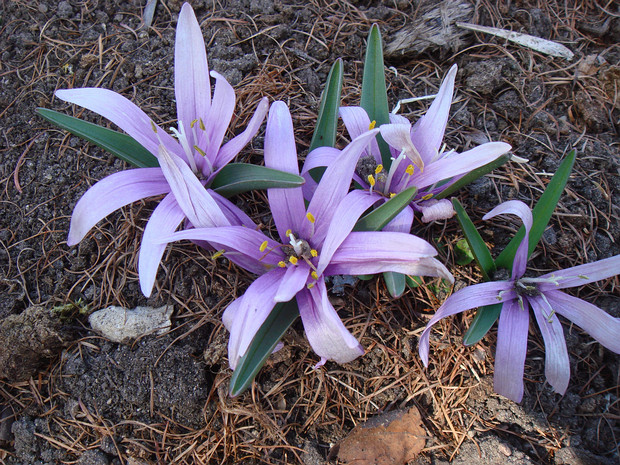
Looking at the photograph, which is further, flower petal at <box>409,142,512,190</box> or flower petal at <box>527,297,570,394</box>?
flower petal at <box>527,297,570,394</box>

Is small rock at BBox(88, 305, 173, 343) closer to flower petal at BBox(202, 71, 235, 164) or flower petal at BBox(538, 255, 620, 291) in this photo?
flower petal at BBox(202, 71, 235, 164)

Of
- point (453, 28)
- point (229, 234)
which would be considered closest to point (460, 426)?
point (229, 234)

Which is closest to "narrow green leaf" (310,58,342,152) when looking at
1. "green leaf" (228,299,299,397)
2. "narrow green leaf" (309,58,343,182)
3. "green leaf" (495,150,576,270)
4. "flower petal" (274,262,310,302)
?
"narrow green leaf" (309,58,343,182)

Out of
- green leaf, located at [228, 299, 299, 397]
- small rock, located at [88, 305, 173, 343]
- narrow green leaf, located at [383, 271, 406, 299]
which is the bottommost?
small rock, located at [88, 305, 173, 343]

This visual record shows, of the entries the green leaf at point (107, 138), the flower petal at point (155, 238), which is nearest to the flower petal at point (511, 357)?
the flower petal at point (155, 238)

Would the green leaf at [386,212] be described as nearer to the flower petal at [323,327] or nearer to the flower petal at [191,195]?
the flower petal at [323,327]
